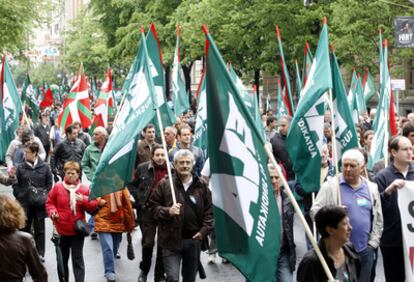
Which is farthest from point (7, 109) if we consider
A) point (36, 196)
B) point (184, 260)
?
point (184, 260)

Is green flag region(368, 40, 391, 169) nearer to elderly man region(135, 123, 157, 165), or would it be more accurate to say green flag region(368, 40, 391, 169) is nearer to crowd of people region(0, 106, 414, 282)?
crowd of people region(0, 106, 414, 282)

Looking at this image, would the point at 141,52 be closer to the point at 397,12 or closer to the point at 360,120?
the point at 360,120

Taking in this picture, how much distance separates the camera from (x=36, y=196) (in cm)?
1162

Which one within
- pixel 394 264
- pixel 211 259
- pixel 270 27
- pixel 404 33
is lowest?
pixel 211 259

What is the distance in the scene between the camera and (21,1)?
118ft

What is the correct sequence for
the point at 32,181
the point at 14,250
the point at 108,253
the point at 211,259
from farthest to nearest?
the point at 211,259
the point at 32,181
the point at 108,253
the point at 14,250

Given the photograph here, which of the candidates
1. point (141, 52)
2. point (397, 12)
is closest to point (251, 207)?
point (141, 52)

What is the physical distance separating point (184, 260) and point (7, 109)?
786 cm

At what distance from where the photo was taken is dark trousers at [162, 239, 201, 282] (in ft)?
28.1

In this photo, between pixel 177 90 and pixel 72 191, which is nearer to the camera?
pixel 72 191

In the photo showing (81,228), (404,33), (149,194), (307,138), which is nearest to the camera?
(307,138)

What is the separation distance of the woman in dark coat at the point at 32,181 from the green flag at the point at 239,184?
611cm

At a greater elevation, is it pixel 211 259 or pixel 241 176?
pixel 241 176

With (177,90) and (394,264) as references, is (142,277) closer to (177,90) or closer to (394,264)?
(394,264)
